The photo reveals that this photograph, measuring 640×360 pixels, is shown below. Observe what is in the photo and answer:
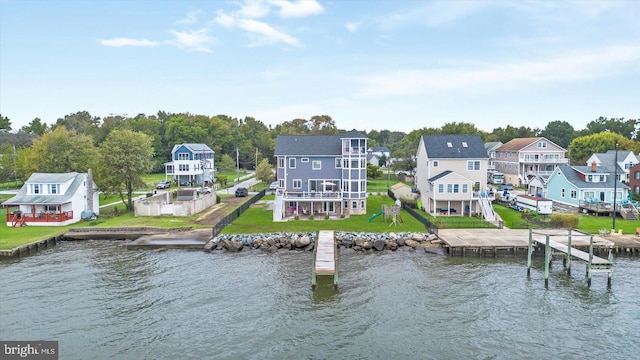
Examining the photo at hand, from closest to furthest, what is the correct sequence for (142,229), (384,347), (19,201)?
(384,347) → (142,229) → (19,201)

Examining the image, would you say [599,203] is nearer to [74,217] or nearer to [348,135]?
[348,135]

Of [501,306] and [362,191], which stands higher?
[362,191]

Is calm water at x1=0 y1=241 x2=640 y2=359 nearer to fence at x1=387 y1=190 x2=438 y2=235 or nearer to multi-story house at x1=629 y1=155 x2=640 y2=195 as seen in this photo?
fence at x1=387 y1=190 x2=438 y2=235

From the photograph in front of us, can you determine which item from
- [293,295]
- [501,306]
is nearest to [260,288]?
[293,295]

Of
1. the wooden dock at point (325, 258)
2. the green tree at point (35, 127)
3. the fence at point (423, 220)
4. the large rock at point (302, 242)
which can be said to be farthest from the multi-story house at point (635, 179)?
the green tree at point (35, 127)

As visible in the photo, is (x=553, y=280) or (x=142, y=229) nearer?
(x=553, y=280)

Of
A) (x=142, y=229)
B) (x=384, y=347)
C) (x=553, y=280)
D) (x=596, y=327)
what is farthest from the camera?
(x=142, y=229)

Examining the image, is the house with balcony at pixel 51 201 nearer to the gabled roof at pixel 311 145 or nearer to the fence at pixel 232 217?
the fence at pixel 232 217
